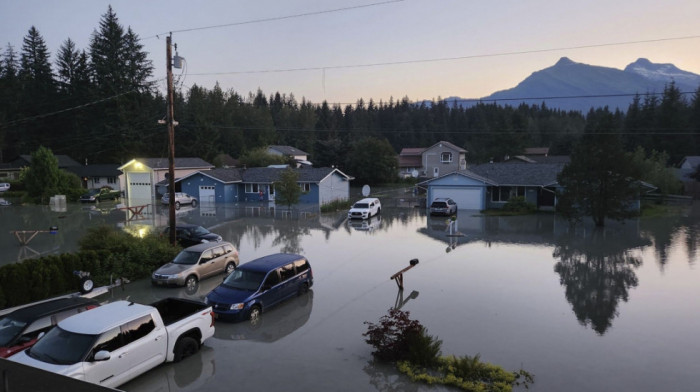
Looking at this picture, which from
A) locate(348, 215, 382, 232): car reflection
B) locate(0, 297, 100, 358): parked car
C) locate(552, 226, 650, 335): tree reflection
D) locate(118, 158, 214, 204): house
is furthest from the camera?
locate(118, 158, 214, 204): house

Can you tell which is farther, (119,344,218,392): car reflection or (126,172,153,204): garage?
(126,172,153,204): garage

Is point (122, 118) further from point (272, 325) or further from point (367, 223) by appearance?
point (272, 325)

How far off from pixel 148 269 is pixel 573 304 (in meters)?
16.2

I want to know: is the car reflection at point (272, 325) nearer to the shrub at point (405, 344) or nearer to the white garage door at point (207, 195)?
the shrub at point (405, 344)

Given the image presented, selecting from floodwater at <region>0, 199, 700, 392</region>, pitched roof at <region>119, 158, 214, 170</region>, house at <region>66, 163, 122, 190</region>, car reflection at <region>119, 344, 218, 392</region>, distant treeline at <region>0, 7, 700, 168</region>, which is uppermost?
distant treeline at <region>0, 7, 700, 168</region>

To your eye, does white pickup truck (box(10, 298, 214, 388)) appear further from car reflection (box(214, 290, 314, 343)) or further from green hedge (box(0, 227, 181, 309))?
green hedge (box(0, 227, 181, 309))

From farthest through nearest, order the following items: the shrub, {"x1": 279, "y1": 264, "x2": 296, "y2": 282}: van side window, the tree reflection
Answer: {"x1": 279, "y1": 264, "x2": 296, "y2": 282}: van side window < the tree reflection < the shrub

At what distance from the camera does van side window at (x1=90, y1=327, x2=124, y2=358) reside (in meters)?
8.56

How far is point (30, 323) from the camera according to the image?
9961 mm

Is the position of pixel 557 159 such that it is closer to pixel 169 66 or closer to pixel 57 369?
pixel 169 66

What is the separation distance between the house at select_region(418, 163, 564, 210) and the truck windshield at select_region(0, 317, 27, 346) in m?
34.3

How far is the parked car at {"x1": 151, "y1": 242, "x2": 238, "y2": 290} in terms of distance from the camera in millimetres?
16469

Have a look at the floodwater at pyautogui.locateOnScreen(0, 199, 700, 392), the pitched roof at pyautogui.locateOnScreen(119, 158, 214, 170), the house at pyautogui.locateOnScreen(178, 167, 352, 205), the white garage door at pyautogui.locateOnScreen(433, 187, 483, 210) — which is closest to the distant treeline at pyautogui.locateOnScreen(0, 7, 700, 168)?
the pitched roof at pyautogui.locateOnScreen(119, 158, 214, 170)

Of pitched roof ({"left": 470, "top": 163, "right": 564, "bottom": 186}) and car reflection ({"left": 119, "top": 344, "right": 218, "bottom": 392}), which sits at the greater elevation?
pitched roof ({"left": 470, "top": 163, "right": 564, "bottom": 186})
